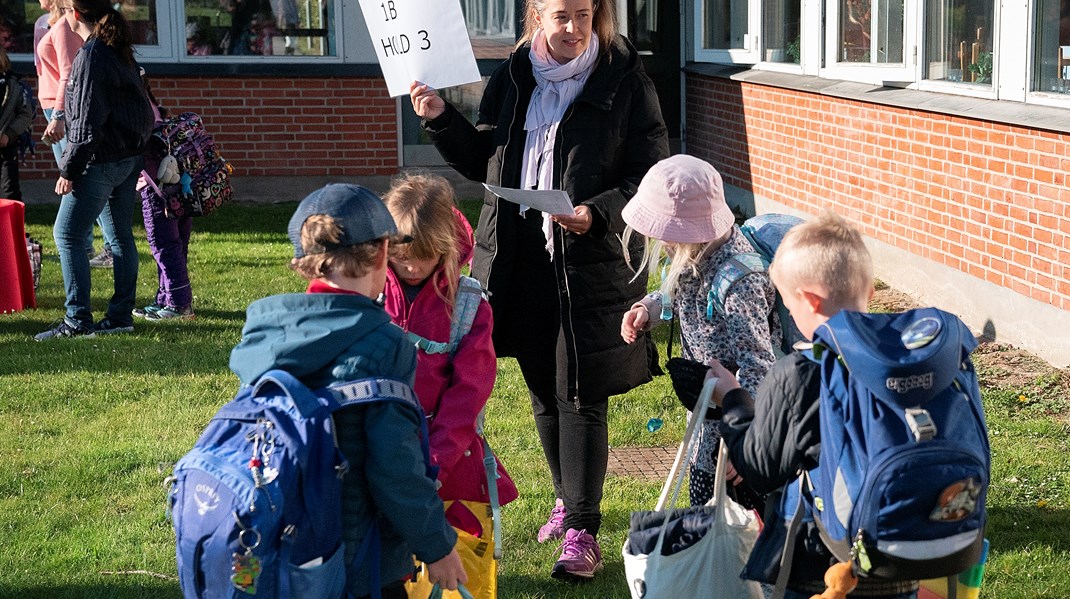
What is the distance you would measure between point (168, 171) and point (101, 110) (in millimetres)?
704

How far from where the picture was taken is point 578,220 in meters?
3.84

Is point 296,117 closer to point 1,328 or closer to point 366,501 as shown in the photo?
point 1,328

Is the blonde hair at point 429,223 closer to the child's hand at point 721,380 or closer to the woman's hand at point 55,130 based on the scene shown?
the child's hand at point 721,380

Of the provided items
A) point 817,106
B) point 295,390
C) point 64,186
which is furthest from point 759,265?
point 817,106

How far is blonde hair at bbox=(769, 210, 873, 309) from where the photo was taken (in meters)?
2.66

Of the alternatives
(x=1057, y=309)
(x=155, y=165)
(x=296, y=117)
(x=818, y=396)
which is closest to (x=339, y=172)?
(x=296, y=117)

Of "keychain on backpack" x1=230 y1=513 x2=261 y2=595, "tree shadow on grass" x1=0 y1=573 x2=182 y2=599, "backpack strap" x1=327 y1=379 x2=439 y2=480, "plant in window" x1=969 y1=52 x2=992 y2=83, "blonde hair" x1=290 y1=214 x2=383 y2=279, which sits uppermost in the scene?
"plant in window" x1=969 y1=52 x2=992 y2=83

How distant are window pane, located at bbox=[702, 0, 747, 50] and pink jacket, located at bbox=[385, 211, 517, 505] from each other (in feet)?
29.4

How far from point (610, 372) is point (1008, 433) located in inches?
95.4

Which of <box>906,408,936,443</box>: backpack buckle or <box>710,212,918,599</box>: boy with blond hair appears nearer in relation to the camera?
<box>906,408,936,443</box>: backpack buckle

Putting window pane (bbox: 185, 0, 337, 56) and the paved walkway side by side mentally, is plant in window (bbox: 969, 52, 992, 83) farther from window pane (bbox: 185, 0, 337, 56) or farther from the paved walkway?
window pane (bbox: 185, 0, 337, 56)

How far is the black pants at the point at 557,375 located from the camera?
4.18m

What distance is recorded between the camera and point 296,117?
43.1 feet

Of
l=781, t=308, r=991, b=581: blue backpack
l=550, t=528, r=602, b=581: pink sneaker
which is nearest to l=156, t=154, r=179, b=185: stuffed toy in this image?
l=550, t=528, r=602, b=581: pink sneaker
